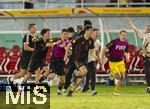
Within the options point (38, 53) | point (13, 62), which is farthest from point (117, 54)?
point (13, 62)

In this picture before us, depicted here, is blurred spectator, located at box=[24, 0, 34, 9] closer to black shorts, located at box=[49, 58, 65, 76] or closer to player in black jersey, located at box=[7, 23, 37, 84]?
black shorts, located at box=[49, 58, 65, 76]

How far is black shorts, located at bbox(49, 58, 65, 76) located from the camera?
21.2m

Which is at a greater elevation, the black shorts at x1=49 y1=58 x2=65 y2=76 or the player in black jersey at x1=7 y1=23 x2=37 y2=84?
the player in black jersey at x1=7 y1=23 x2=37 y2=84

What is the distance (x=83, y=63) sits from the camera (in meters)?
19.8

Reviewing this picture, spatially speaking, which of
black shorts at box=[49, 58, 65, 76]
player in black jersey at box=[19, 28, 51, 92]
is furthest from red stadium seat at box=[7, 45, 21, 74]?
player in black jersey at box=[19, 28, 51, 92]

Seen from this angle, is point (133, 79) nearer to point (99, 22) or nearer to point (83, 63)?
point (99, 22)

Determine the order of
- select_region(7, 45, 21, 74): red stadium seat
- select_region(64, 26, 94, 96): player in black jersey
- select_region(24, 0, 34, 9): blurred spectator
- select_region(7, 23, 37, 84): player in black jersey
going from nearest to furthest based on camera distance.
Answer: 1. select_region(64, 26, 94, 96): player in black jersey
2. select_region(7, 23, 37, 84): player in black jersey
3. select_region(7, 45, 21, 74): red stadium seat
4. select_region(24, 0, 34, 9): blurred spectator

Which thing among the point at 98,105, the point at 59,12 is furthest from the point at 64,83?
the point at 59,12

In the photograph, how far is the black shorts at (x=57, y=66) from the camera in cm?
2116

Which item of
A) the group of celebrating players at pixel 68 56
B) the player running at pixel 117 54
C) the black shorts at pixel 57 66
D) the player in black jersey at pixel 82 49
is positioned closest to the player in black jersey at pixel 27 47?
the group of celebrating players at pixel 68 56

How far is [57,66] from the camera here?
21.2 meters

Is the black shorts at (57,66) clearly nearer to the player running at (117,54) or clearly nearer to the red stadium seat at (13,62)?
the player running at (117,54)

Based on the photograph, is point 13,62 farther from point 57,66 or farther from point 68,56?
point 68,56

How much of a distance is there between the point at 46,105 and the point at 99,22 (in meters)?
14.6
